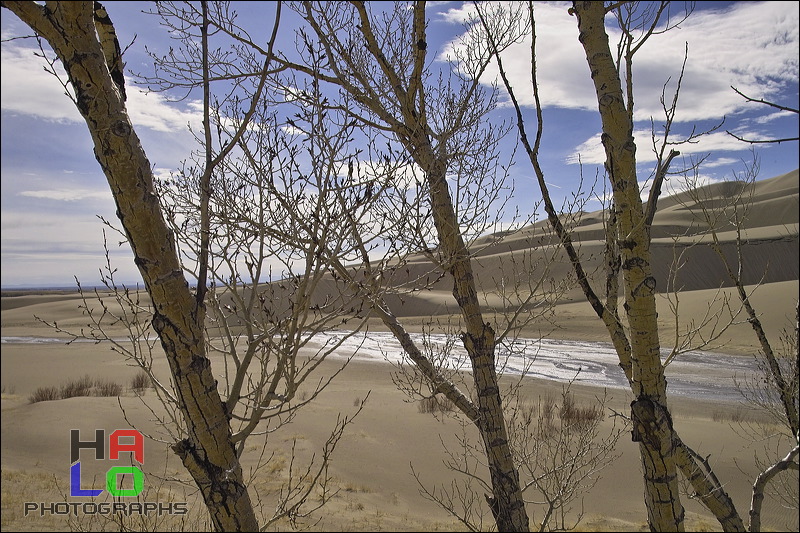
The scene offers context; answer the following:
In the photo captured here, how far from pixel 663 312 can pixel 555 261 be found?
91.1 feet

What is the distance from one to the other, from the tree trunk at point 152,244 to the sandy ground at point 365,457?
363 cm

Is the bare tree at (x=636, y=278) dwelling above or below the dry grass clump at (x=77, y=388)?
above

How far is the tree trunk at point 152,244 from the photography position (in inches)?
60.7

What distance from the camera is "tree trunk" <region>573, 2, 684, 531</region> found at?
78.5 inches

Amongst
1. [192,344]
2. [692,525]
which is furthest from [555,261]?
[692,525]

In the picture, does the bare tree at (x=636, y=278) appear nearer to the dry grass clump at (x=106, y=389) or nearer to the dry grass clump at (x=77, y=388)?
the dry grass clump at (x=106, y=389)

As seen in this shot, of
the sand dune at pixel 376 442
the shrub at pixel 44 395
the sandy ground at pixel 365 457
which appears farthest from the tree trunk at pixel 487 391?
the shrub at pixel 44 395

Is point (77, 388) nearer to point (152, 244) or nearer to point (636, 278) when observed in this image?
→ point (152, 244)

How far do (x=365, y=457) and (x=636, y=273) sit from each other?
1049 cm

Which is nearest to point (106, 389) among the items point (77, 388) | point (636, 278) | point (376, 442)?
point (77, 388)

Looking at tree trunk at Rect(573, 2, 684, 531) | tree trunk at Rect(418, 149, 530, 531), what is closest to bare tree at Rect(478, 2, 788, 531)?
tree trunk at Rect(573, 2, 684, 531)

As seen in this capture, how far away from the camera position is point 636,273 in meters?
2.01

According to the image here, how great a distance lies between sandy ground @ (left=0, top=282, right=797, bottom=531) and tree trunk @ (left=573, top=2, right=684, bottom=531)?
4302 mm

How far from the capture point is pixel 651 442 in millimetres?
2021
